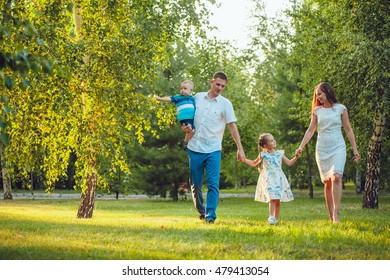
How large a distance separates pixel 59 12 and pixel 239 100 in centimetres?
1958

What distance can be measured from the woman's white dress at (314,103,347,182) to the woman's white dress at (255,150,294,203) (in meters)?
0.76

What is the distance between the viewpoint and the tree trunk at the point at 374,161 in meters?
19.6

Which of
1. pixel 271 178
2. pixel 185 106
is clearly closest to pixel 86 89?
pixel 185 106

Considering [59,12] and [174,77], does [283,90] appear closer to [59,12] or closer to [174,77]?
[174,77]

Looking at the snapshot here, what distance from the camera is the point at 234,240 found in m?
7.37

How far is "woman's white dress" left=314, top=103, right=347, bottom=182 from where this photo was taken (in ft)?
32.4

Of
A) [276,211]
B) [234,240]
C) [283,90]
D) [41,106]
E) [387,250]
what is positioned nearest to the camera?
[387,250]

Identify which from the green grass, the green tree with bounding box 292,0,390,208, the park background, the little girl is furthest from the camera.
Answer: the green tree with bounding box 292,0,390,208

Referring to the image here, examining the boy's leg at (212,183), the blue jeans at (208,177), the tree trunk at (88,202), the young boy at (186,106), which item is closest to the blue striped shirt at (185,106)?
the young boy at (186,106)

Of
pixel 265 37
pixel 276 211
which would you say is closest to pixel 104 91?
pixel 276 211

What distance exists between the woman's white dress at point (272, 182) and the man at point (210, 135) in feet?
2.98

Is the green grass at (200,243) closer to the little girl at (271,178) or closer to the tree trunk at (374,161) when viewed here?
the little girl at (271,178)

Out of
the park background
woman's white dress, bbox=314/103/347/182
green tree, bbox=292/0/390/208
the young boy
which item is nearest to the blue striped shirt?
the young boy

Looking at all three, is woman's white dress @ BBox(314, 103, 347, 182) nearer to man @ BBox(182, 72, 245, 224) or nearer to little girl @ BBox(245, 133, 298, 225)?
little girl @ BBox(245, 133, 298, 225)
